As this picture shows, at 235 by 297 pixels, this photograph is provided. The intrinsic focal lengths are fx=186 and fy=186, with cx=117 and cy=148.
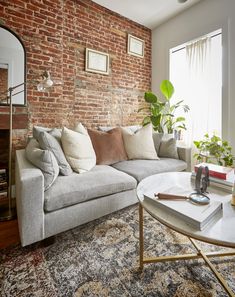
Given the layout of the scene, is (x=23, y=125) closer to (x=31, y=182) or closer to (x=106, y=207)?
(x=31, y=182)

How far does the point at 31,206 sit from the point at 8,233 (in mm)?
617

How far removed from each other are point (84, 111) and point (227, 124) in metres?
2.19

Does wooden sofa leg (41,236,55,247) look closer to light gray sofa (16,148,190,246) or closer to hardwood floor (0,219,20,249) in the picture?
light gray sofa (16,148,190,246)

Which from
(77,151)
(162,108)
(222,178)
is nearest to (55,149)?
(77,151)

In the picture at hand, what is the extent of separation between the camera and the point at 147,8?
3.12 meters

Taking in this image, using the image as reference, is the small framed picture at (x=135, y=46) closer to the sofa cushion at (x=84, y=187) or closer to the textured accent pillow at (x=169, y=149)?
the textured accent pillow at (x=169, y=149)

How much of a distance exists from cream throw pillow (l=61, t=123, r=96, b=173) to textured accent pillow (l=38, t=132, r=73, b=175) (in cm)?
9

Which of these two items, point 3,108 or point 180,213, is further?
point 3,108

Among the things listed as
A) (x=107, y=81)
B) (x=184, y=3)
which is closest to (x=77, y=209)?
(x=107, y=81)

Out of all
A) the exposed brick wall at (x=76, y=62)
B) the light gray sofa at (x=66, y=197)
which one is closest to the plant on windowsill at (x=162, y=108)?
the exposed brick wall at (x=76, y=62)

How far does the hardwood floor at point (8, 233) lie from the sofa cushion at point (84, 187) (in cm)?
49

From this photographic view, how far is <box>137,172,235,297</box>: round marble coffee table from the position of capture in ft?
2.65

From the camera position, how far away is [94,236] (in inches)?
63.6

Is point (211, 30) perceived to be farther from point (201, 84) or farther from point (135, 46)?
point (135, 46)
